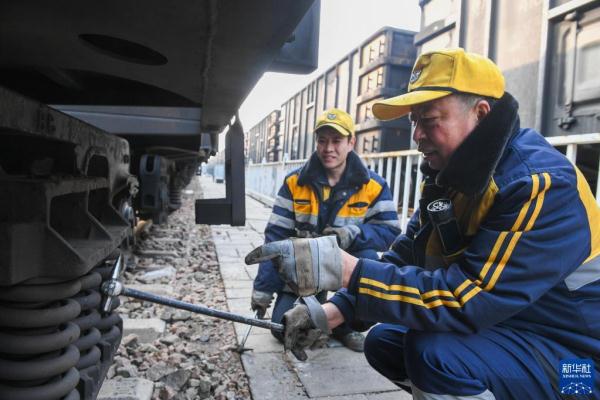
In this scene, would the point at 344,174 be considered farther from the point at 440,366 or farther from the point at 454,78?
the point at 440,366

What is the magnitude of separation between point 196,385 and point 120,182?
1046 millimetres

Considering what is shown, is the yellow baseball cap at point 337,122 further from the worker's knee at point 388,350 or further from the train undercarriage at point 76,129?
the worker's knee at point 388,350

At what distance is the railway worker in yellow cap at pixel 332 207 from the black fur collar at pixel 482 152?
1479 millimetres

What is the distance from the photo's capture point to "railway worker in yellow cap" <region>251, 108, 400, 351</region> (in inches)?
121

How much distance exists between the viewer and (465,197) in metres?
1.72

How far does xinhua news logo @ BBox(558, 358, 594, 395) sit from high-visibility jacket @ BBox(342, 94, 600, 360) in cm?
5

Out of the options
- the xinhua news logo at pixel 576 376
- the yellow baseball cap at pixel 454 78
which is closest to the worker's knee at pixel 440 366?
the xinhua news logo at pixel 576 376

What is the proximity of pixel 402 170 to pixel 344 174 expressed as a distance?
3.39 m

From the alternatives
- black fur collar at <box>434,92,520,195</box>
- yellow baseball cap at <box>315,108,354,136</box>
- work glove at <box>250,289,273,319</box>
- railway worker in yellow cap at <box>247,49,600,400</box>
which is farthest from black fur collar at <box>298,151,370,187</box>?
black fur collar at <box>434,92,520,195</box>

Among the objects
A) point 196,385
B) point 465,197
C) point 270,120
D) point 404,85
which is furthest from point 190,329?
point 270,120

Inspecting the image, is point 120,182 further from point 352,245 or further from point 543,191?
point 543,191

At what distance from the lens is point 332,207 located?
10.3 ft

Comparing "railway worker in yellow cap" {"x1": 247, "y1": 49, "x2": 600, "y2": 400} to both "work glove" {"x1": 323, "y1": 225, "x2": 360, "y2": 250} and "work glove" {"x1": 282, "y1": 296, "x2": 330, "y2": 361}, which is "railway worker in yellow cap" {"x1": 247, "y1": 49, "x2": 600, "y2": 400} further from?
"work glove" {"x1": 323, "y1": 225, "x2": 360, "y2": 250}

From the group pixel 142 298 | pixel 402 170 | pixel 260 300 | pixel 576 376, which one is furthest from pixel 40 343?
pixel 402 170
